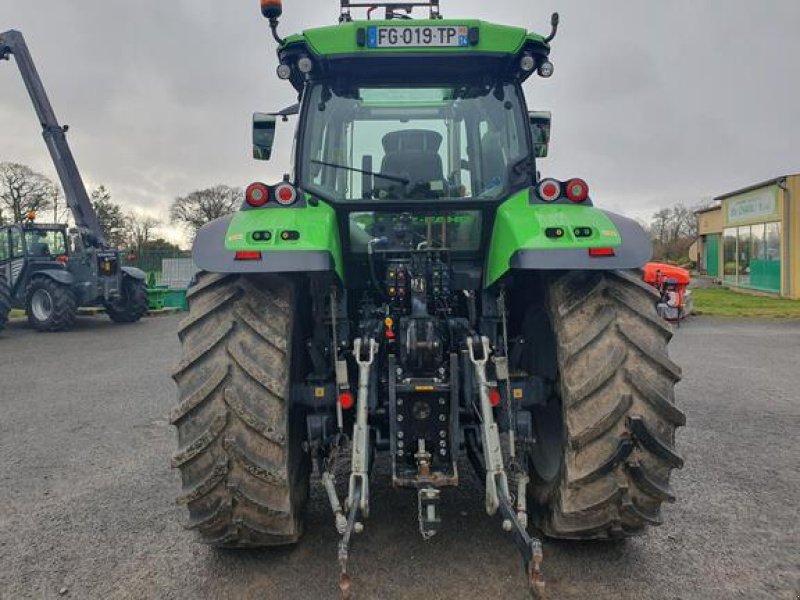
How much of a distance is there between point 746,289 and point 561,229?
80.5ft

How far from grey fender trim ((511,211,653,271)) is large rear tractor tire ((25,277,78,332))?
13.6m

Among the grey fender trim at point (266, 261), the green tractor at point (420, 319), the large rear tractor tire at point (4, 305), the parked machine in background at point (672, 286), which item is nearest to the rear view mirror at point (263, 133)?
the green tractor at point (420, 319)

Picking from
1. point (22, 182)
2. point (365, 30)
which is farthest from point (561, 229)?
point (22, 182)

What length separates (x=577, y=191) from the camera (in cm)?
301

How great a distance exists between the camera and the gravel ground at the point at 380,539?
269 centimetres

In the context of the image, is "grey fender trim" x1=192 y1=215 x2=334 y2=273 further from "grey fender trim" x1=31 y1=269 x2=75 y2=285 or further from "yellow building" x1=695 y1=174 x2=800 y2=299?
"yellow building" x1=695 y1=174 x2=800 y2=299

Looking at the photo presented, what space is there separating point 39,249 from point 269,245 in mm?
14932

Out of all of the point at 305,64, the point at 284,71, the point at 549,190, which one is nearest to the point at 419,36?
the point at 305,64

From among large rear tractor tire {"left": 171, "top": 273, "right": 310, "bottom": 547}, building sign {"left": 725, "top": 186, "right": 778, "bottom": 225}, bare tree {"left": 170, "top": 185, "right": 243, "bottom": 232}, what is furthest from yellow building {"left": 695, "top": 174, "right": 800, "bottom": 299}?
bare tree {"left": 170, "top": 185, "right": 243, "bottom": 232}

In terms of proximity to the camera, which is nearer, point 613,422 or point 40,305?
point 613,422

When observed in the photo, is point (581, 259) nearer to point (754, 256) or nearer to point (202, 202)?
point (754, 256)

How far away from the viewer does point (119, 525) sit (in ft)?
11.1

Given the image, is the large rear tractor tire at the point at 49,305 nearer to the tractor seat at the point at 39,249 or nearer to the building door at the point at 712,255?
the tractor seat at the point at 39,249

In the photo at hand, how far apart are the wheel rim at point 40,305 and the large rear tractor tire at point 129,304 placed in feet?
4.50
